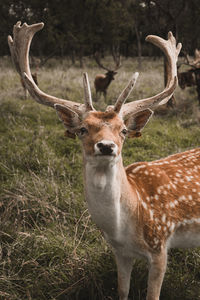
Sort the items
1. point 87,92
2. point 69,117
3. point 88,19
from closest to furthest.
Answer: point 87,92
point 69,117
point 88,19

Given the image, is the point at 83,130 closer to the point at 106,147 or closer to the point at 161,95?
the point at 106,147

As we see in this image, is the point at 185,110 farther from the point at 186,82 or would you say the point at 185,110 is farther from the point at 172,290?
the point at 172,290

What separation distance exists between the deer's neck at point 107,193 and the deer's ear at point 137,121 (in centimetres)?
34

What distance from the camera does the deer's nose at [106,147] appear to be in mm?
1734

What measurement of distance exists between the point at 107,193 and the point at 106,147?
1.31 feet

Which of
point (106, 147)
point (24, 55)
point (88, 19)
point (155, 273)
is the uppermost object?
point (88, 19)

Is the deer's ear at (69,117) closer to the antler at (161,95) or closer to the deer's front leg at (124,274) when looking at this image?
the antler at (161,95)

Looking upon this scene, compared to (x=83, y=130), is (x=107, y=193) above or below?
below

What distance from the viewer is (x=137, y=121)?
7.61ft

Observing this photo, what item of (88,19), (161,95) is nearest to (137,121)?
(161,95)

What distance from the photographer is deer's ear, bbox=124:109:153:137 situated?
89.3 inches

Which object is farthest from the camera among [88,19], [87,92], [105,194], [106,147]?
[88,19]

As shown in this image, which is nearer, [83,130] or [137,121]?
[83,130]

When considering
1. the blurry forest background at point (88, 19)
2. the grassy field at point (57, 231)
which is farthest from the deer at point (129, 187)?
the blurry forest background at point (88, 19)
